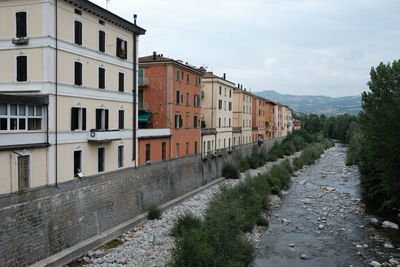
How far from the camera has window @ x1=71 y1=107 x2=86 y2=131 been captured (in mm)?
19766

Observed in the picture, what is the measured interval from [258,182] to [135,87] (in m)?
13.3

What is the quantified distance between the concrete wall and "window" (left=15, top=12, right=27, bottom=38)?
761 centimetres

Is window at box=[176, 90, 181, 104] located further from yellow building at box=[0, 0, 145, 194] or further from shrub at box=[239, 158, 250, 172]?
shrub at box=[239, 158, 250, 172]

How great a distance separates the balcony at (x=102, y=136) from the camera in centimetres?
2098

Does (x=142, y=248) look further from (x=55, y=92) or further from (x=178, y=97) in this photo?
(x=178, y=97)

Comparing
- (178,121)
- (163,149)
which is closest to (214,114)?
(178,121)

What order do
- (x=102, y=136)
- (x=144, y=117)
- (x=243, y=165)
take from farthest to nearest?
(x=243, y=165) < (x=144, y=117) < (x=102, y=136)

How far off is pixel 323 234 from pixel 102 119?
53.1 ft

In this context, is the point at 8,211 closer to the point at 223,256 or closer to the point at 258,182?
the point at 223,256

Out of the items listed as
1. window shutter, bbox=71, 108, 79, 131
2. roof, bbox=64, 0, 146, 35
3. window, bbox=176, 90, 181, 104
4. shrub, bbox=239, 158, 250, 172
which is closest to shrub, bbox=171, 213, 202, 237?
window shutter, bbox=71, 108, 79, 131

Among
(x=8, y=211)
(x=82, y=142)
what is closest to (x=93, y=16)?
(x=82, y=142)

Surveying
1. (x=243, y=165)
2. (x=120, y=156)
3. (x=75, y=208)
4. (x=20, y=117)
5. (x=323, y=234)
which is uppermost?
(x=20, y=117)

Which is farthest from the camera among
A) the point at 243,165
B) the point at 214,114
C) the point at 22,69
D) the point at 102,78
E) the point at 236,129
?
the point at 236,129

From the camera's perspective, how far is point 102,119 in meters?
22.5
